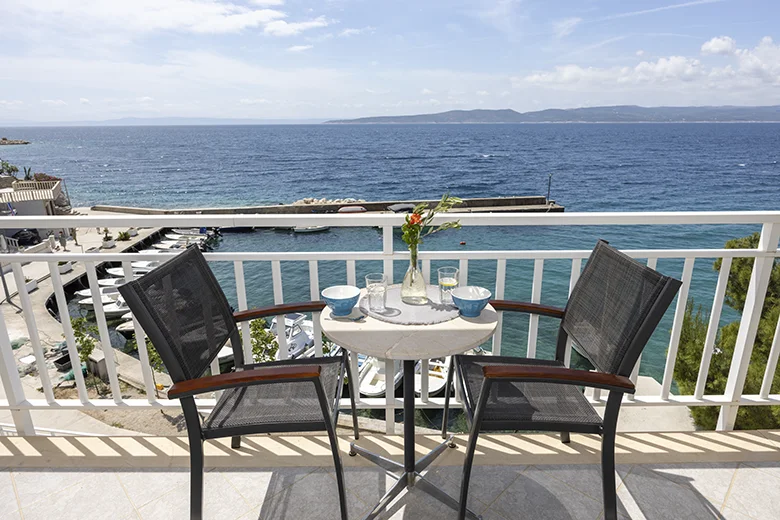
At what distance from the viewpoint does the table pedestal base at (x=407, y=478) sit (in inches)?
62.0

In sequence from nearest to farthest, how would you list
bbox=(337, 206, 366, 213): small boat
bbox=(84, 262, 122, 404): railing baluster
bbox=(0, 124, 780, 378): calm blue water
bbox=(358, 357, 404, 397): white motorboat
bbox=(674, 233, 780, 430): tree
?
bbox=(84, 262, 122, 404): railing baluster, bbox=(674, 233, 780, 430): tree, bbox=(358, 357, 404, 397): white motorboat, bbox=(0, 124, 780, 378): calm blue water, bbox=(337, 206, 366, 213): small boat

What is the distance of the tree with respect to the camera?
415 cm

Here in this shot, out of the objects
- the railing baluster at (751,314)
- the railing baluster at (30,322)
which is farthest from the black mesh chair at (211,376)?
the railing baluster at (751,314)

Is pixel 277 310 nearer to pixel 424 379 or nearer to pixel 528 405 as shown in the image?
pixel 424 379

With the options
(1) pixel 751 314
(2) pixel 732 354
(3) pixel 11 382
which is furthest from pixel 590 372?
(2) pixel 732 354

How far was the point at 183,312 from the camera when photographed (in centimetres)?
147

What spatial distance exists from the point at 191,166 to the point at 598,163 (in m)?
46.7

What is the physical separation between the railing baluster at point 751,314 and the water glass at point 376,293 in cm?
157

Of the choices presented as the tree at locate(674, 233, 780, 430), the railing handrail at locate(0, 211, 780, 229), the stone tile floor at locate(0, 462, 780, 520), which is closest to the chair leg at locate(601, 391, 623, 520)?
the stone tile floor at locate(0, 462, 780, 520)

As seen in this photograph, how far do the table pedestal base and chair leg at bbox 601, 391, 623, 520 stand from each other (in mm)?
443

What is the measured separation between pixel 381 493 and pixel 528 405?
2.39ft

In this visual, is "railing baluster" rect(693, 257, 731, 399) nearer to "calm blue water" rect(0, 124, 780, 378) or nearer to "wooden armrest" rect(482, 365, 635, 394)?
"wooden armrest" rect(482, 365, 635, 394)

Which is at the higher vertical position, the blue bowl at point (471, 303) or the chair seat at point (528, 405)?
the blue bowl at point (471, 303)

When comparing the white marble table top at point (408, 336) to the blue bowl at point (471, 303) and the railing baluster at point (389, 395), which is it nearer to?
the blue bowl at point (471, 303)
